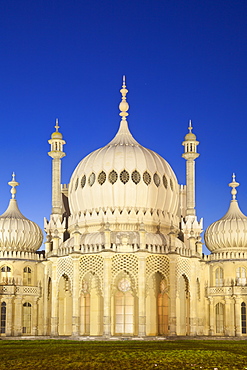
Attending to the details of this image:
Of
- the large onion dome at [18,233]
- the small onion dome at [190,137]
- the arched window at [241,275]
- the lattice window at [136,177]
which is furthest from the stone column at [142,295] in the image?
the small onion dome at [190,137]

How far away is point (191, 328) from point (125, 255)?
973 cm

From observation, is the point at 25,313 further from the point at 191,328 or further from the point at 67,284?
the point at 191,328

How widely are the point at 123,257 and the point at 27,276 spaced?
13.3 metres

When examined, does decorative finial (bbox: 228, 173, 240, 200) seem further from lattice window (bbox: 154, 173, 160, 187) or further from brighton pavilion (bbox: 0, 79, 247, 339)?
lattice window (bbox: 154, 173, 160, 187)

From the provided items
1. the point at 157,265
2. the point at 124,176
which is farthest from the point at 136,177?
the point at 157,265

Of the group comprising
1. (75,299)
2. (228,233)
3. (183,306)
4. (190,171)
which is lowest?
(183,306)

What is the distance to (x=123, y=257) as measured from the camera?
67.1 m

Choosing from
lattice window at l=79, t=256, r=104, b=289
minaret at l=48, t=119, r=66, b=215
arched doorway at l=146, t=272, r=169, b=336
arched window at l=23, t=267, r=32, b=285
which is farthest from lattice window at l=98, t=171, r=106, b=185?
arched window at l=23, t=267, r=32, b=285

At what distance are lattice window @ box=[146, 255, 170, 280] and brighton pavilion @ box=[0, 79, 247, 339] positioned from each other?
92 millimetres

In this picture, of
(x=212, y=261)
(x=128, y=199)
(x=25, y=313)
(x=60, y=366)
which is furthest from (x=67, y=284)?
(x=60, y=366)

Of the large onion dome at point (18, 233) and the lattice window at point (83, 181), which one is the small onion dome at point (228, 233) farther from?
the large onion dome at point (18, 233)

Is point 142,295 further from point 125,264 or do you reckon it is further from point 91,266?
point 91,266

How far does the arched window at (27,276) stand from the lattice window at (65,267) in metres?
6.79

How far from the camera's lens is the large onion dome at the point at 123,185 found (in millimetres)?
72750
